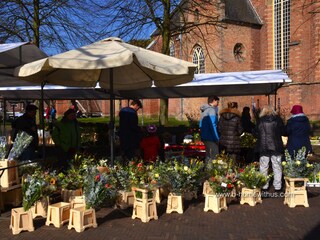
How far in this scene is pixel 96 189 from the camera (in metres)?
5.48

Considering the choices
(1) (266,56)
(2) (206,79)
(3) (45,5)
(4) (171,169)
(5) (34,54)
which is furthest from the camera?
(1) (266,56)

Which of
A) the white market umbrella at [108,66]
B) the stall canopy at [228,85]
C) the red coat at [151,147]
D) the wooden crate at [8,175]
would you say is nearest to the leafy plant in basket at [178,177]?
the red coat at [151,147]

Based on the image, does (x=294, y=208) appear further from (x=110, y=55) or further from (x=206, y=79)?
(x=206, y=79)

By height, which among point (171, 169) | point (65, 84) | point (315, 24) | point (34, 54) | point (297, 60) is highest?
point (315, 24)

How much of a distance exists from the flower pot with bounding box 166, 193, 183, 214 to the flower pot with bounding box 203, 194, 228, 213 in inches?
17.4

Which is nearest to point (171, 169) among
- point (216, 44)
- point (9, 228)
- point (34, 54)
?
point (9, 228)

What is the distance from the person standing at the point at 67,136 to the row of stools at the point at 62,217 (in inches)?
92.4

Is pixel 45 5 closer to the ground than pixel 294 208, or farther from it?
farther from it

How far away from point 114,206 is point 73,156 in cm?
203

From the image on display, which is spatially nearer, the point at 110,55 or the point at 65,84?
the point at 110,55

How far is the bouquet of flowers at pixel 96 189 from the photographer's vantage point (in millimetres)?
5457

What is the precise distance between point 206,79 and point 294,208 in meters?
5.03

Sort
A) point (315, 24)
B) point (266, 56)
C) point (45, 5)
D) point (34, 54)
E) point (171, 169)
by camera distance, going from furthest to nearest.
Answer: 1. point (266, 56)
2. point (315, 24)
3. point (45, 5)
4. point (34, 54)
5. point (171, 169)

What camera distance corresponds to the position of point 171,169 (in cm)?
623
